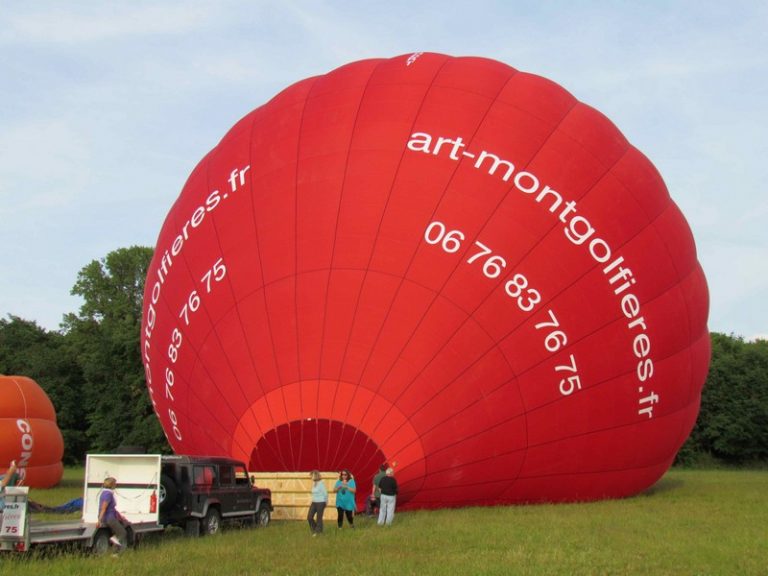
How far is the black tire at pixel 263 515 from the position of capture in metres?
11.0

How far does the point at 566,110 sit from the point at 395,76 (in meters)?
2.53

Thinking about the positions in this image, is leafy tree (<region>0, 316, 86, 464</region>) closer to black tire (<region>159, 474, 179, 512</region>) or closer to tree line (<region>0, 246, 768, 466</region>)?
tree line (<region>0, 246, 768, 466</region>)

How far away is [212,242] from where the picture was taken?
39.2 ft

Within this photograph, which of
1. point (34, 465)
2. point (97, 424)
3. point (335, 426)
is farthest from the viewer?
point (97, 424)

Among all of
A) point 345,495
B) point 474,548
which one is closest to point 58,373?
point 345,495

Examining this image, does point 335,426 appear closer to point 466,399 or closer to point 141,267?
point 466,399

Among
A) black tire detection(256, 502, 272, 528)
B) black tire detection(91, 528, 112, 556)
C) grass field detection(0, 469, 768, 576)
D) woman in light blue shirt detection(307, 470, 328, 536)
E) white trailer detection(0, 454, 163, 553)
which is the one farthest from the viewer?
black tire detection(256, 502, 272, 528)

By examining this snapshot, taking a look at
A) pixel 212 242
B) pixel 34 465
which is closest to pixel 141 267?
pixel 34 465

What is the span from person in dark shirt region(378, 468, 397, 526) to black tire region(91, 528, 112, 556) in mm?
3116

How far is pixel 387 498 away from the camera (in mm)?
10016

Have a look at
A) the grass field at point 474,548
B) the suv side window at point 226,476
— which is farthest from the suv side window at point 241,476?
the grass field at point 474,548

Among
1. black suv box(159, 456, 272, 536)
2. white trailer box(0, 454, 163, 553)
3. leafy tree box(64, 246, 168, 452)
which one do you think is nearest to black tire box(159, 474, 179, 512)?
black suv box(159, 456, 272, 536)

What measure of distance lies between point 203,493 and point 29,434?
1147 centimetres

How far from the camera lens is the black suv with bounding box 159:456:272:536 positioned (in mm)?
9875
